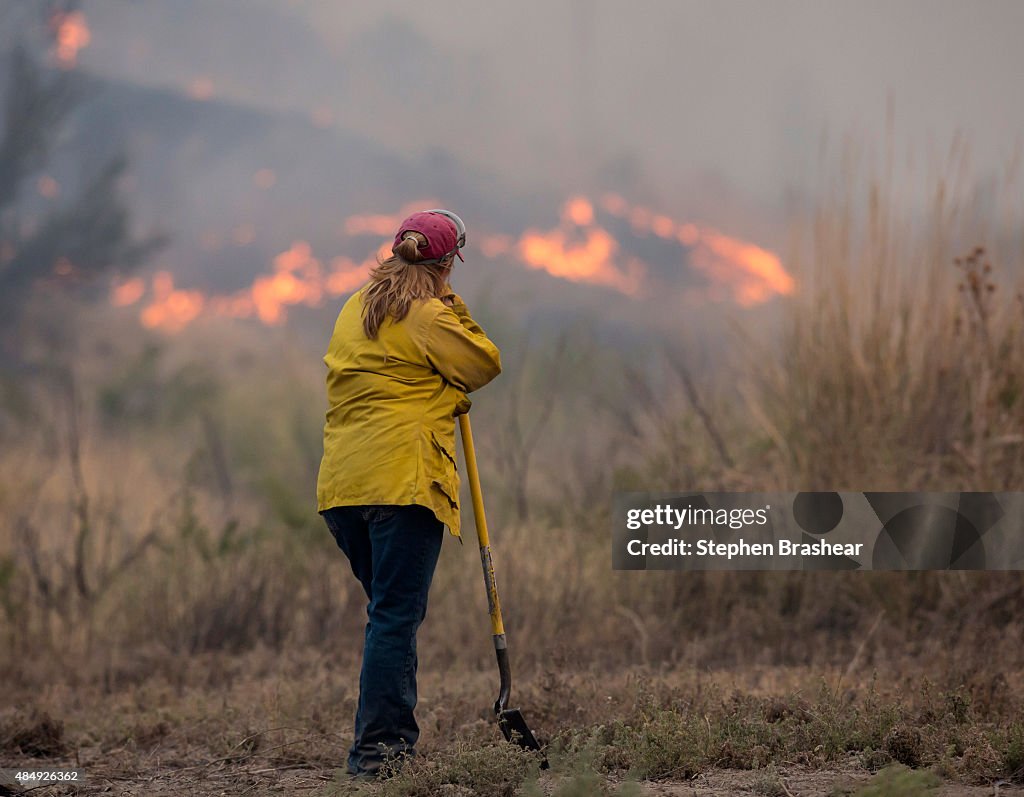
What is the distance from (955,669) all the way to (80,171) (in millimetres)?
27592

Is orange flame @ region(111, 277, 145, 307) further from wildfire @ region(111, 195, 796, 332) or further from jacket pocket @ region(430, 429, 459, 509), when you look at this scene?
jacket pocket @ region(430, 429, 459, 509)

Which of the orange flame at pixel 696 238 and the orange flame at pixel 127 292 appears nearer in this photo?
the orange flame at pixel 696 238

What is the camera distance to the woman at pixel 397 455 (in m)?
4.55

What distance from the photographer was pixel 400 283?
15.5 ft

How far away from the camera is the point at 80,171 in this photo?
29.6 metres

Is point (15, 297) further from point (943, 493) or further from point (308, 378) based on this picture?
point (943, 493)

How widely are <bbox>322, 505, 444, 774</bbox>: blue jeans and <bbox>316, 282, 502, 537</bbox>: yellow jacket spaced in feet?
0.31

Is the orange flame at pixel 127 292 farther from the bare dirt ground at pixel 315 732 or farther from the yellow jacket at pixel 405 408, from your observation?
the yellow jacket at pixel 405 408

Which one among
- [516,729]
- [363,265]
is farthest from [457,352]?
[363,265]

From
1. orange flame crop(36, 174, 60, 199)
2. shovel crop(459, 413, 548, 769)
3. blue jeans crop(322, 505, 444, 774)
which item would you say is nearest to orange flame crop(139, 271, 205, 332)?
orange flame crop(36, 174, 60, 199)

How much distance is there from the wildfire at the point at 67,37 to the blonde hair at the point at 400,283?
25.9 m

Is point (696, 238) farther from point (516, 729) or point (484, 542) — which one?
point (516, 729)

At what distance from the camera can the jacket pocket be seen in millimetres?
4555

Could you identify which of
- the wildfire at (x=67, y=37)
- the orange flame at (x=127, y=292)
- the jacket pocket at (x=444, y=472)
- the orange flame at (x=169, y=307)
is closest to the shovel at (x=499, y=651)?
the jacket pocket at (x=444, y=472)
